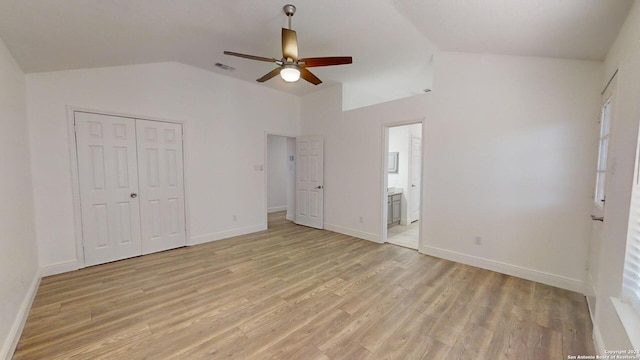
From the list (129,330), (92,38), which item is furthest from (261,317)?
(92,38)

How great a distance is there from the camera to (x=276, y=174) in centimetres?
757

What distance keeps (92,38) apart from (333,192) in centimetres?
403

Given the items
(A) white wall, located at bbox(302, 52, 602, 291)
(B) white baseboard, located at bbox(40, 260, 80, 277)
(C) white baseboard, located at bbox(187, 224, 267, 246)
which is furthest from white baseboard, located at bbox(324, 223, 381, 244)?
(B) white baseboard, located at bbox(40, 260, 80, 277)

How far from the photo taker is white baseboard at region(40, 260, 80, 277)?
3.00 m

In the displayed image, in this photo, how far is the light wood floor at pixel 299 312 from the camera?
1.85m

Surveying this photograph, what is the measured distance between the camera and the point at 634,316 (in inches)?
54.9

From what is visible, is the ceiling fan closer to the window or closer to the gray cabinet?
the window

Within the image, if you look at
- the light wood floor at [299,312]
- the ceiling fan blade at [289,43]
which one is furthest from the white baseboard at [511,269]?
the ceiling fan blade at [289,43]

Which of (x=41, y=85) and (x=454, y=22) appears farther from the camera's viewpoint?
(x=41, y=85)

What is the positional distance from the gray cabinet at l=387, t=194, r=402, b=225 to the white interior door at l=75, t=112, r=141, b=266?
4495 millimetres

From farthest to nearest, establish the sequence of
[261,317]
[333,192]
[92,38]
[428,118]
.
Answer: [333,192], [428,118], [92,38], [261,317]

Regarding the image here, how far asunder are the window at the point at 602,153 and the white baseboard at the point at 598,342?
1.11 m

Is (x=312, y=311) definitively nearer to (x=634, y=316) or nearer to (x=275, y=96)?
(x=634, y=316)

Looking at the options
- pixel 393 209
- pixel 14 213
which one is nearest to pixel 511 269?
pixel 393 209
